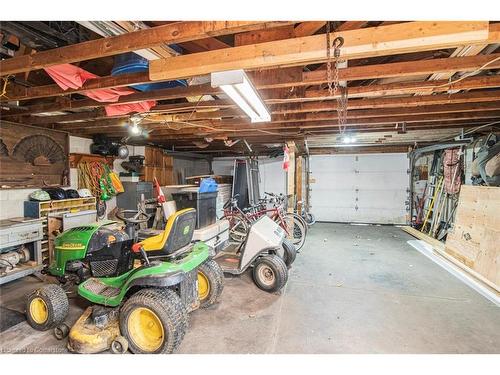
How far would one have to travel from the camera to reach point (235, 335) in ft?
7.40

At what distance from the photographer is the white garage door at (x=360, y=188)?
24.8 feet

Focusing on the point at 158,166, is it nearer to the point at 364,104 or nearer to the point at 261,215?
the point at 261,215

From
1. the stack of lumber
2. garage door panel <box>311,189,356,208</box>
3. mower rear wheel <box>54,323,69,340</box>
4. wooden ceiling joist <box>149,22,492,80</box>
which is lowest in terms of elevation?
mower rear wheel <box>54,323,69,340</box>

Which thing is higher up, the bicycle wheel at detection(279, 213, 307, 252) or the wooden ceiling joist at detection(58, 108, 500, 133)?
the wooden ceiling joist at detection(58, 108, 500, 133)

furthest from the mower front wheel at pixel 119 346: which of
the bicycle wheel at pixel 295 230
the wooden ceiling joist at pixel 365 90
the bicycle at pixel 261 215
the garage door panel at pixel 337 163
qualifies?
the garage door panel at pixel 337 163

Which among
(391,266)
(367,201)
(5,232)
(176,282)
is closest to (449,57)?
→ (176,282)

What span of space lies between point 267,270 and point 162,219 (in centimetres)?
234

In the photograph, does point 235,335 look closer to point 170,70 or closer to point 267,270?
point 267,270

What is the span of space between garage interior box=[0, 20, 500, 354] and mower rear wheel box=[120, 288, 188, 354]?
0.01 meters

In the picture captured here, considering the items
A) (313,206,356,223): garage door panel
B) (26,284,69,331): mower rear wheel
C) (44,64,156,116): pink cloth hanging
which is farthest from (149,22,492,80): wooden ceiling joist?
(313,206,356,223): garage door panel

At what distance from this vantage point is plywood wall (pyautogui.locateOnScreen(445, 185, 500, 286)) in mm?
3408

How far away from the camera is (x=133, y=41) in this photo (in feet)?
4.96

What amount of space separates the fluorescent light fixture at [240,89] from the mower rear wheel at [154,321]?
5.55 ft

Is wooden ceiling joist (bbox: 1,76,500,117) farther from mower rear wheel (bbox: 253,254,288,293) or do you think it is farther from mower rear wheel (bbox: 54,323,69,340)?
mower rear wheel (bbox: 54,323,69,340)
